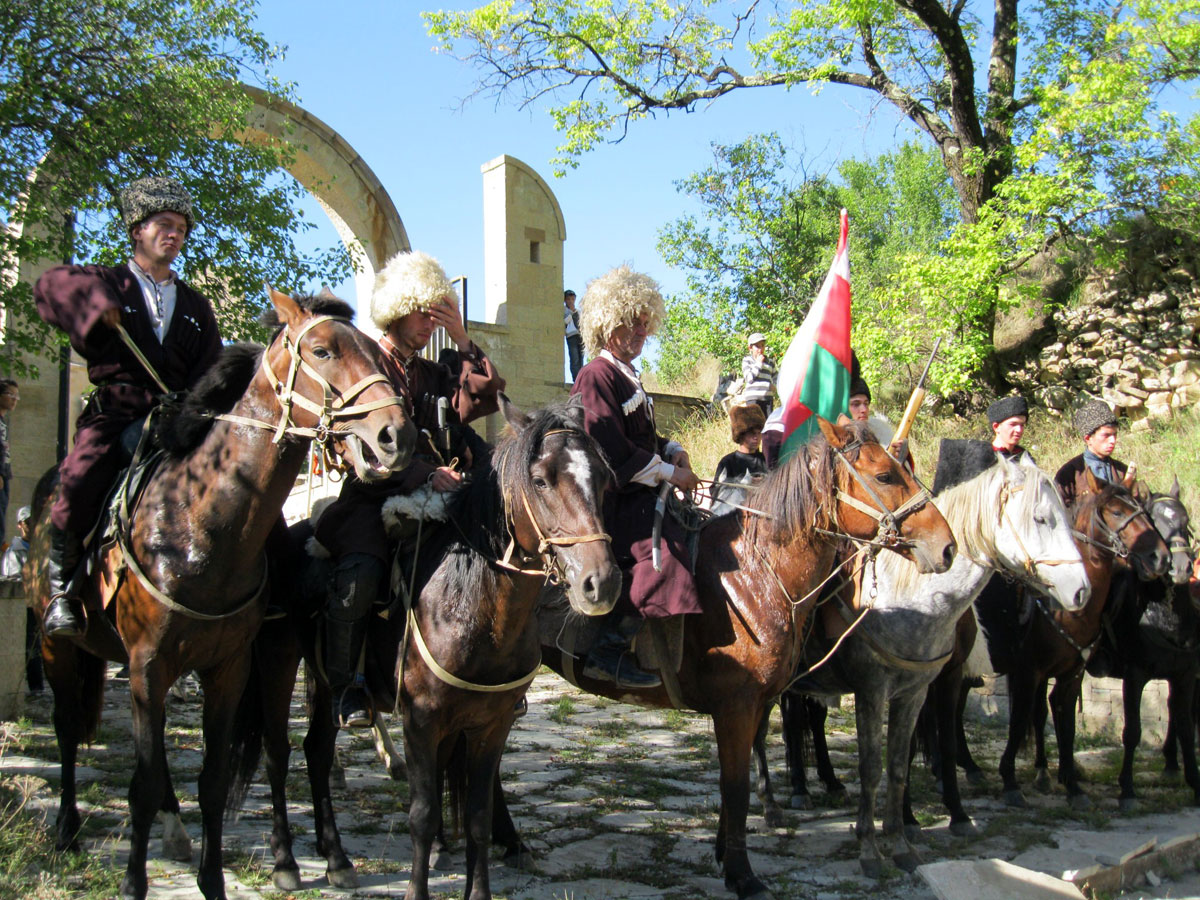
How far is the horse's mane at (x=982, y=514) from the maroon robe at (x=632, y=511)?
143 cm

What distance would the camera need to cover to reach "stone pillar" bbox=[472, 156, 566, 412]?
16.5 m

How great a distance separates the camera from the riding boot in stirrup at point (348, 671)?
4.43 metres

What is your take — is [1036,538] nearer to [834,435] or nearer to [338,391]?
[834,435]

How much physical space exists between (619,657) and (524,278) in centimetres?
1238

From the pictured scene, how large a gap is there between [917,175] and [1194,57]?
23885 mm

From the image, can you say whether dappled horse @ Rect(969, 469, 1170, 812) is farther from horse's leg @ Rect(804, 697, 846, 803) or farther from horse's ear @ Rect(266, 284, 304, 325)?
horse's ear @ Rect(266, 284, 304, 325)

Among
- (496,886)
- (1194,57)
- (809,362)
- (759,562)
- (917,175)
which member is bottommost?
(496,886)

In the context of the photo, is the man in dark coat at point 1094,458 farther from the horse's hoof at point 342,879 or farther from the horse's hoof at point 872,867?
the horse's hoof at point 342,879

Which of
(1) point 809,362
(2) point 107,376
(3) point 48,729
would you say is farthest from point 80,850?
(1) point 809,362

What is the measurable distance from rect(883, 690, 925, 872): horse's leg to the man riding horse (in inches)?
109

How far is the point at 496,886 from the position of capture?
4672mm

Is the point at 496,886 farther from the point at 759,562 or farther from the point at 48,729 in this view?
the point at 48,729

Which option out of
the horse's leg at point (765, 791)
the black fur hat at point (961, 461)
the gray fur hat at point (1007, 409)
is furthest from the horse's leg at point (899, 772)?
the gray fur hat at point (1007, 409)

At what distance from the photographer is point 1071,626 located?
682 centimetres
